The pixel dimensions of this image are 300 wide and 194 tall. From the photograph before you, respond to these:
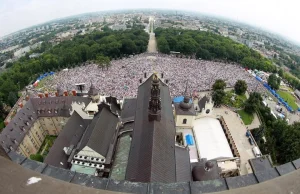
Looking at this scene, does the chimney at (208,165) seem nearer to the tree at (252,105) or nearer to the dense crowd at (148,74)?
the tree at (252,105)

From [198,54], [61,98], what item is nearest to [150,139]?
[61,98]

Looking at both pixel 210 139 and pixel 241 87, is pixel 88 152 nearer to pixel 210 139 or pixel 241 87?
pixel 210 139

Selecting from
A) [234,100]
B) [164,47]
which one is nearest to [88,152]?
[234,100]

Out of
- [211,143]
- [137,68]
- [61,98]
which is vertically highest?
[137,68]

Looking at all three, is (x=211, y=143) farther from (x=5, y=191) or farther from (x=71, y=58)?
(x=71, y=58)

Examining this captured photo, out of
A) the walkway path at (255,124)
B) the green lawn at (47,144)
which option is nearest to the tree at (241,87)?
the walkway path at (255,124)
